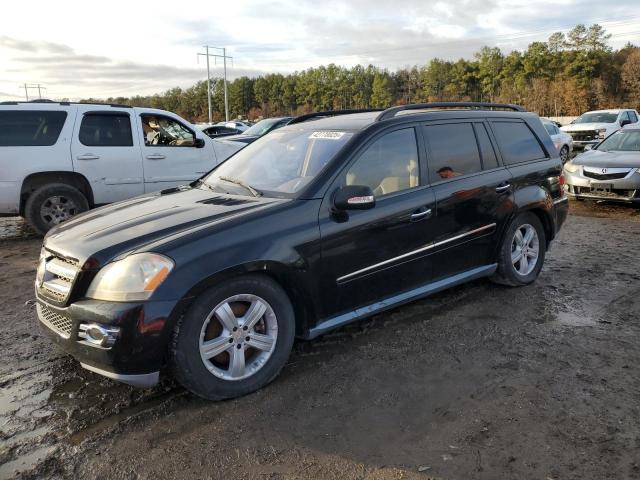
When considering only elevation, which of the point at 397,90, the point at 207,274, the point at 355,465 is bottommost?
the point at 355,465

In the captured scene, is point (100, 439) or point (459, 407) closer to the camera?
point (100, 439)

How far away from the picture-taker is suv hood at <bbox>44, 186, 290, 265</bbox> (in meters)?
3.17

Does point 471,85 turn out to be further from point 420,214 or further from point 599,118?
point 420,214

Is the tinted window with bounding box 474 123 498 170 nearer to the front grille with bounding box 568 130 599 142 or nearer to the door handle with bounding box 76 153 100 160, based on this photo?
the door handle with bounding box 76 153 100 160

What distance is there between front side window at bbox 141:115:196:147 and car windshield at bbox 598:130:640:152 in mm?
7895

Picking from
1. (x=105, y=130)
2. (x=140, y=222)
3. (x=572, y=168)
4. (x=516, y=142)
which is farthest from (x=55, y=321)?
(x=572, y=168)

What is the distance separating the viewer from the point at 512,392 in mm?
3256

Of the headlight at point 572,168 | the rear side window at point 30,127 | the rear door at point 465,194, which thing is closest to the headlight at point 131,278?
the rear door at point 465,194

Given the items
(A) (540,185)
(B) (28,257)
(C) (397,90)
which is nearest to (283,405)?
(A) (540,185)

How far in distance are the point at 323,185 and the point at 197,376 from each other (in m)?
1.49

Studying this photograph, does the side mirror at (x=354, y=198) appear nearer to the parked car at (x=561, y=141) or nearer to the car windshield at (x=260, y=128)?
the car windshield at (x=260, y=128)

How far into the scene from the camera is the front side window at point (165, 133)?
28.4 ft

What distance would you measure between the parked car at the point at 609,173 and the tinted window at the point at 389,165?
6360 mm

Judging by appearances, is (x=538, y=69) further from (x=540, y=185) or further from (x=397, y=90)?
(x=540, y=185)
